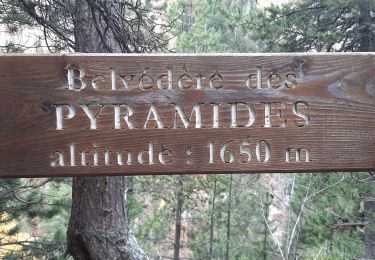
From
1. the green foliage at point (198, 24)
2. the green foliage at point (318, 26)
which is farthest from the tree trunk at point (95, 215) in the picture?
the green foliage at point (198, 24)

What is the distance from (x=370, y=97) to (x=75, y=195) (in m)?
3.55

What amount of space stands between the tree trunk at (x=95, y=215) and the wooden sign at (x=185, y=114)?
295 centimetres

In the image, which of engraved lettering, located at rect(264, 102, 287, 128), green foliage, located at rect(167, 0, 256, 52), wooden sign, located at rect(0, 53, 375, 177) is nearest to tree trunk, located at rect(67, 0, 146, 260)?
wooden sign, located at rect(0, 53, 375, 177)

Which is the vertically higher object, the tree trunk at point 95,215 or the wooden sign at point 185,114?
the wooden sign at point 185,114

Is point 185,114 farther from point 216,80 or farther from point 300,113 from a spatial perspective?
point 300,113

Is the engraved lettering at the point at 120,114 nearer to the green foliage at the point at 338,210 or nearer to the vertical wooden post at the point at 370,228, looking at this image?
the green foliage at the point at 338,210

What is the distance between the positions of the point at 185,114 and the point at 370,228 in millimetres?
6145

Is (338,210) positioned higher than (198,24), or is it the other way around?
(198,24)

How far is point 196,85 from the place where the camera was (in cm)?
150

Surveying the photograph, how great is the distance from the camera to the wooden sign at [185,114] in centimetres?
148

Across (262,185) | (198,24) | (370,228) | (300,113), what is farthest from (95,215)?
(198,24)

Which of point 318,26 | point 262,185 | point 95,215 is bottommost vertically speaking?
point 262,185

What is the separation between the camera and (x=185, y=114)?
1.50m

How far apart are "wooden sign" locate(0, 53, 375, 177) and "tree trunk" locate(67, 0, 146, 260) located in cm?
295
